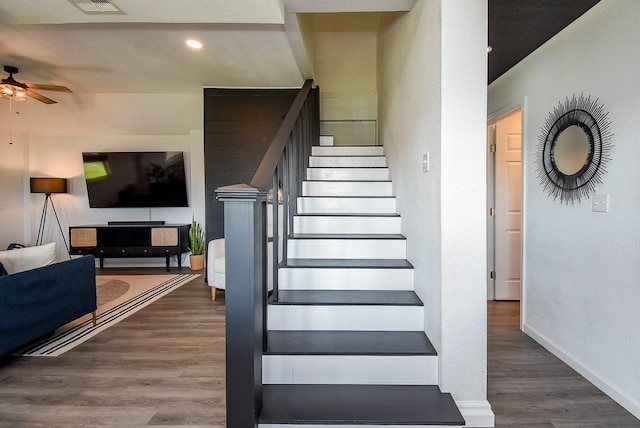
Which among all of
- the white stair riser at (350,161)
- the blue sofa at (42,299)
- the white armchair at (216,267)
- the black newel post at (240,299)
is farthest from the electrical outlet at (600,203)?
the blue sofa at (42,299)

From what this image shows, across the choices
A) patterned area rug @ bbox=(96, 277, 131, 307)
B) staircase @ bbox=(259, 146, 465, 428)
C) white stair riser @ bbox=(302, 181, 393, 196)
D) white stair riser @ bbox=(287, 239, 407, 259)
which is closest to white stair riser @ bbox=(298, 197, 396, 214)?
white stair riser @ bbox=(302, 181, 393, 196)

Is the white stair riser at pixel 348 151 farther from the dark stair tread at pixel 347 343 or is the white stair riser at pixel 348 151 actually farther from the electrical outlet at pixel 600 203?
the dark stair tread at pixel 347 343

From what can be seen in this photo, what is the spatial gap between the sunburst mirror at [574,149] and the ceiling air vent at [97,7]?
323 cm

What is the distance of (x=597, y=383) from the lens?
199 centimetres

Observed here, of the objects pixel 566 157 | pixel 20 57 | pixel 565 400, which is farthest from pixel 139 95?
pixel 565 400

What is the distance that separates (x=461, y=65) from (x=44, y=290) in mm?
3194

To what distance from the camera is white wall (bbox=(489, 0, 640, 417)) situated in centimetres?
180

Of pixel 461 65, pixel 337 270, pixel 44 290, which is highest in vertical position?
pixel 461 65

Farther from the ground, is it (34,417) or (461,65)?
(461,65)

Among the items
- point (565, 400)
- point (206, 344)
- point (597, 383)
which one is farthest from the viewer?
point (206, 344)

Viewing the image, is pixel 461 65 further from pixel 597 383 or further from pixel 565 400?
pixel 597 383

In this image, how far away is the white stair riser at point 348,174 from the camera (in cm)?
334

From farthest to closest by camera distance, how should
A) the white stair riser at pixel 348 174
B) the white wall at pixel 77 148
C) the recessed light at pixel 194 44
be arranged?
the white wall at pixel 77 148
the white stair riser at pixel 348 174
the recessed light at pixel 194 44

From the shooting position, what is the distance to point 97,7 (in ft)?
7.09
